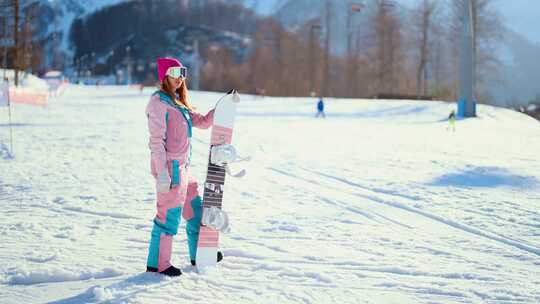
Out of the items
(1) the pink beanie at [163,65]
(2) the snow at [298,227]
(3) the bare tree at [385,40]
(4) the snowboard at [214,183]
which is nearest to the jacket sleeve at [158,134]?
(1) the pink beanie at [163,65]

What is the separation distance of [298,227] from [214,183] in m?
1.64

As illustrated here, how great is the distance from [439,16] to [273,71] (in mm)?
26945

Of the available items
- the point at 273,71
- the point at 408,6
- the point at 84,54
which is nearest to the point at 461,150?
the point at 408,6

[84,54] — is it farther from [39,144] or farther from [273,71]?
[39,144]

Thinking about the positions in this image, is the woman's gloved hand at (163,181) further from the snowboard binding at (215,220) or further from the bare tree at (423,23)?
the bare tree at (423,23)

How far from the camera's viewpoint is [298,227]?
16.2ft

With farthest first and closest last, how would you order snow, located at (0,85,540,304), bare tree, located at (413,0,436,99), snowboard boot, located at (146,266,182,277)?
Result: 1. bare tree, located at (413,0,436,99)
2. snowboard boot, located at (146,266,182,277)
3. snow, located at (0,85,540,304)

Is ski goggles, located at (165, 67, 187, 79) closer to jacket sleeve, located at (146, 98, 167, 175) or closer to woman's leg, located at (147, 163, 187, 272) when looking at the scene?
jacket sleeve, located at (146, 98, 167, 175)

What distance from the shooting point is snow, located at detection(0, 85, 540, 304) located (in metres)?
3.30

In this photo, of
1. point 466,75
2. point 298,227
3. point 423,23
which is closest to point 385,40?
point 423,23

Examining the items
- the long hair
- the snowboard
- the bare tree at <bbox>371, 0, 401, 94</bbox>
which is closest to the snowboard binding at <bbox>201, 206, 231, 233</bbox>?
the snowboard

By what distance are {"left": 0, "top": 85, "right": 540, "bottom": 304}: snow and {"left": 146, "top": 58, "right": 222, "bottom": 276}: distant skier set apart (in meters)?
0.23

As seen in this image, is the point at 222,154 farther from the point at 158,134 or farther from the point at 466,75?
the point at 466,75

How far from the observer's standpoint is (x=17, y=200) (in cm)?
603
